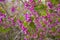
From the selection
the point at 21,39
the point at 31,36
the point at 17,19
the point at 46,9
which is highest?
the point at 46,9

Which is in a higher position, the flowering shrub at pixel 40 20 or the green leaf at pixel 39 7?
the green leaf at pixel 39 7

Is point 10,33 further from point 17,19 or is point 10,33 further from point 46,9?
point 46,9

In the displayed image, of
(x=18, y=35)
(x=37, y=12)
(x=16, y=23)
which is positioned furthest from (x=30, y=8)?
(x=18, y=35)

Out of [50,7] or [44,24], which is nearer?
[50,7]

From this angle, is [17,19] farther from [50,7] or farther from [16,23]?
[50,7]

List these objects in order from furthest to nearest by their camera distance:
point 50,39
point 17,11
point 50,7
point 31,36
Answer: point 17,11, point 50,39, point 31,36, point 50,7

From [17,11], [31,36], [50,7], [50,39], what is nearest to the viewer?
[50,7]

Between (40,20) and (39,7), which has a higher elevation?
(39,7)

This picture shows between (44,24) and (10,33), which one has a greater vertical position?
(44,24)

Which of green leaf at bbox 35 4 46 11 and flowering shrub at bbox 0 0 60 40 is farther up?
green leaf at bbox 35 4 46 11

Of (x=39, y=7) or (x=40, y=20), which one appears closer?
(x=39, y=7)
